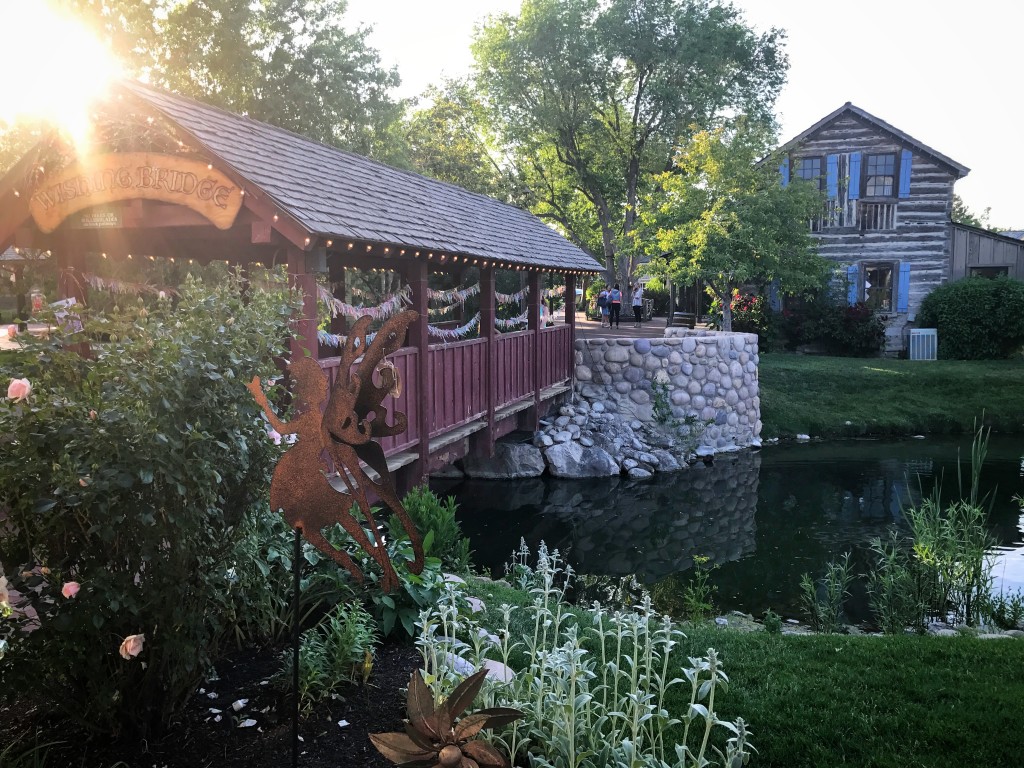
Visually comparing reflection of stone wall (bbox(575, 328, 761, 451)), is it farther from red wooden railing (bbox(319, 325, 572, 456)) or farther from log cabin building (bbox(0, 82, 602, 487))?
log cabin building (bbox(0, 82, 602, 487))

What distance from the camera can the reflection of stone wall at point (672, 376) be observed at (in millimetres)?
14945

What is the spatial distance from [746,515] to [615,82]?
1622 cm

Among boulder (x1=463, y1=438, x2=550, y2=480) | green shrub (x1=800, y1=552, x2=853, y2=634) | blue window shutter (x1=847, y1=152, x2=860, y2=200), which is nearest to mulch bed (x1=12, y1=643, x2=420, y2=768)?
green shrub (x1=800, y1=552, x2=853, y2=634)

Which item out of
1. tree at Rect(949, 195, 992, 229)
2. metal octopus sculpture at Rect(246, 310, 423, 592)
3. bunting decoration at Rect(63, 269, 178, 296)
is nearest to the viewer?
metal octopus sculpture at Rect(246, 310, 423, 592)

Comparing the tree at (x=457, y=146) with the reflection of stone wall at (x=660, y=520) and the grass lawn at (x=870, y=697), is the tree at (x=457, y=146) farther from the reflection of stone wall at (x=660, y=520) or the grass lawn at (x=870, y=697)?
the grass lawn at (x=870, y=697)

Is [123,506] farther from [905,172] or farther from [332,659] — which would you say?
[905,172]

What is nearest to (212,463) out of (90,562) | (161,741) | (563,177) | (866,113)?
(90,562)

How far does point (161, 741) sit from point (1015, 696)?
4.09m

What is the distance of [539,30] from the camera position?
22.9 meters

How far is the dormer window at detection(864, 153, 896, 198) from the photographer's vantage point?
2175 centimetres

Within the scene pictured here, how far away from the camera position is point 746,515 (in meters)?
11.2

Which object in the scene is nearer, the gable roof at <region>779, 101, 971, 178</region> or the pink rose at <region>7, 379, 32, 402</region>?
the pink rose at <region>7, 379, 32, 402</region>

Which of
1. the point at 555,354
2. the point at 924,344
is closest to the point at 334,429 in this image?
the point at 555,354

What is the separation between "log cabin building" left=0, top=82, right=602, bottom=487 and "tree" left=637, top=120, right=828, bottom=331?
6881 millimetres
